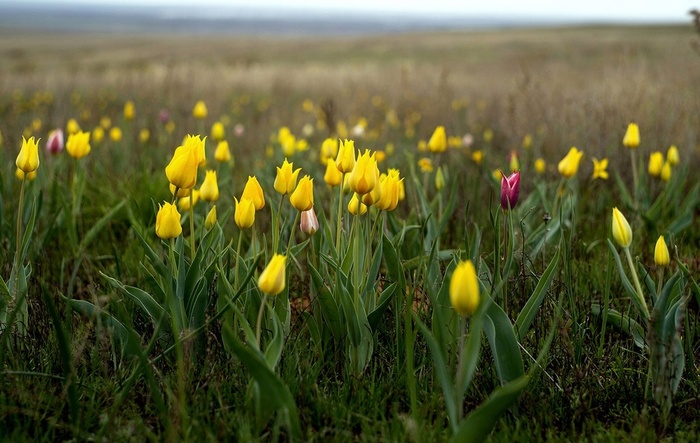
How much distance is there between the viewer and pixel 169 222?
150 cm

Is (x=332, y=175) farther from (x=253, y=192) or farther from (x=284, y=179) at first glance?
(x=253, y=192)

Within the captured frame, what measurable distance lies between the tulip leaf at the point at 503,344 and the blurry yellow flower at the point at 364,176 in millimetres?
386

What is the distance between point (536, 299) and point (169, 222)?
90cm

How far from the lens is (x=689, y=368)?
1.58m

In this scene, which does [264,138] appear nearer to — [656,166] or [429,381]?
[656,166]

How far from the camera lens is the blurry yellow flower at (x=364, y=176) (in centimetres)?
147

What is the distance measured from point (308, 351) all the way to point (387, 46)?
114ft

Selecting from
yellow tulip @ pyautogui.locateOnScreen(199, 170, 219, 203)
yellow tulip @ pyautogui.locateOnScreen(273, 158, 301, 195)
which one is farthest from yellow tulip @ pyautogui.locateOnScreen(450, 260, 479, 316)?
yellow tulip @ pyautogui.locateOnScreen(199, 170, 219, 203)

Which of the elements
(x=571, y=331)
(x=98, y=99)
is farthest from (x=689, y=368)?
(x=98, y=99)

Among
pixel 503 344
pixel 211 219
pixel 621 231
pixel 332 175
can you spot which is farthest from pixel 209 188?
pixel 621 231

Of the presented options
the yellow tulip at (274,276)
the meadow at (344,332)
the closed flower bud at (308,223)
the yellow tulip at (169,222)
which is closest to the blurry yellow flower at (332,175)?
the meadow at (344,332)

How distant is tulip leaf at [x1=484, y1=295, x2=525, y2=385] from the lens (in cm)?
141

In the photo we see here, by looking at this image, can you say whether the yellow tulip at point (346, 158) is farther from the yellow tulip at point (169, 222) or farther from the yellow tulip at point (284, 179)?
the yellow tulip at point (169, 222)

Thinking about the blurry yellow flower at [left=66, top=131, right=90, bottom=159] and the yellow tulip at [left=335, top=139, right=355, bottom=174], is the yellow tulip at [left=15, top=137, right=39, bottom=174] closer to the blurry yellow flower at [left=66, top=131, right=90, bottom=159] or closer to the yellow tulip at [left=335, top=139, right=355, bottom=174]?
the blurry yellow flower at [left=66, top=131, right=90, bottom=159]
